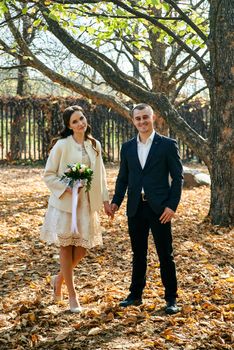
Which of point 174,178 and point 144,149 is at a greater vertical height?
point 144,149

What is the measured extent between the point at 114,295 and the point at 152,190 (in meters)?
1.27

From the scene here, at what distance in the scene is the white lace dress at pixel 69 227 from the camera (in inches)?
188

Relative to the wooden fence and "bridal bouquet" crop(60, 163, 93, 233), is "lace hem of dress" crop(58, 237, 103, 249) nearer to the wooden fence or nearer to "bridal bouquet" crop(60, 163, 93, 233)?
"bridal bouquet" crop(60, 163, 93, 233)

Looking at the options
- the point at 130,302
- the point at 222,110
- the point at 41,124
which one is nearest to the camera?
the point at 130,302

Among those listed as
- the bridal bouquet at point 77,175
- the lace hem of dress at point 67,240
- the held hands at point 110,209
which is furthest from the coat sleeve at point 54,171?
the held hands at point 110,209

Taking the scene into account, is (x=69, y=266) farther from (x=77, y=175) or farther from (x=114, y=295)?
(x=77, y=175)

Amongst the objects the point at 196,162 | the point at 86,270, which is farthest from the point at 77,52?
the point at 196,162

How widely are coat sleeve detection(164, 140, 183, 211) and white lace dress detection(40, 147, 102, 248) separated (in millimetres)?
748

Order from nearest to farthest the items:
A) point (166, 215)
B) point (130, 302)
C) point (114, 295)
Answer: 1. point (166, 215)
2. point (130, 302)
3. point (114, 295)

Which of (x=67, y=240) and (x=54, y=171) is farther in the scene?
(x=54, y=171)

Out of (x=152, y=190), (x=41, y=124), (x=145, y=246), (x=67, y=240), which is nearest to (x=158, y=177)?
(x=152, y=190)

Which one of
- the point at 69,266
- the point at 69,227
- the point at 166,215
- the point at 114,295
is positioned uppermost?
the point at 166,215

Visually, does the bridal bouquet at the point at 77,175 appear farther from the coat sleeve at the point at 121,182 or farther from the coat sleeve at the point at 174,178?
the coat sleeve at the point at 174,178

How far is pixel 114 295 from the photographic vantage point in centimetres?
529
